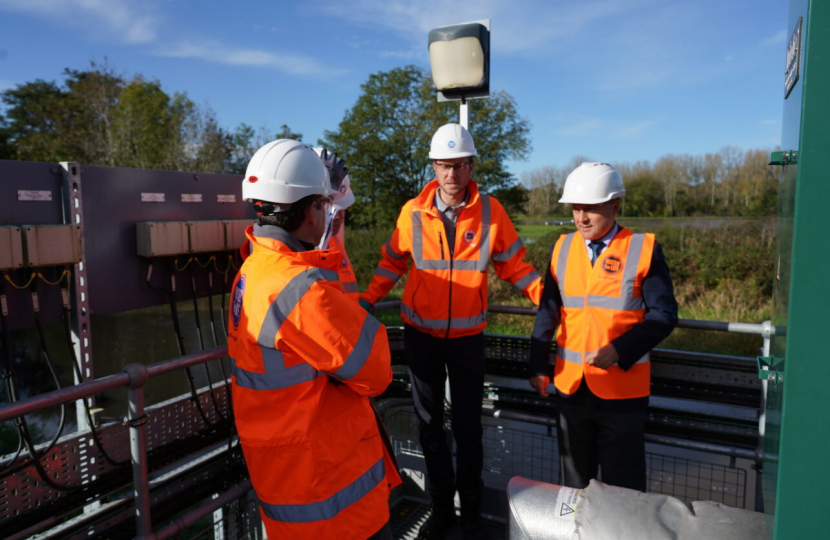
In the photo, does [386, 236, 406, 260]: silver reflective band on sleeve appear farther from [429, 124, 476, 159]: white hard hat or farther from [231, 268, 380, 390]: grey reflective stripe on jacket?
[231, 268, 380, 390]: grey reflective stripe on jacket

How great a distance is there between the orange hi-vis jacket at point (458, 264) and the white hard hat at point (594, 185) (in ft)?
1.90

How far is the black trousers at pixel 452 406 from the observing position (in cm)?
329

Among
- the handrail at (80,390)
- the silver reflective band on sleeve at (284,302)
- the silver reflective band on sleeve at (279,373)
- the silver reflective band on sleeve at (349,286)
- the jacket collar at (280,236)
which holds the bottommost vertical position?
the handrail at (80,390)

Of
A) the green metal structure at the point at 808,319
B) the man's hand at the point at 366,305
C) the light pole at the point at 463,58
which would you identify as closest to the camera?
the green metal structure at the point at 808,319

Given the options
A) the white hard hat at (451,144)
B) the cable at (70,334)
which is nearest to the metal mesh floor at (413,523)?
the cable at (70,334)

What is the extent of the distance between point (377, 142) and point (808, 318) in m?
20.7

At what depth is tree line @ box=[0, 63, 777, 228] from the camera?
20078 millimetres

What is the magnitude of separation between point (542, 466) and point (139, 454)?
2.65 m

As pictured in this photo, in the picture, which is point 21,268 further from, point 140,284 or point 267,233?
point 267,233

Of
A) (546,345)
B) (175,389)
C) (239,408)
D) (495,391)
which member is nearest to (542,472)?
(495,391)

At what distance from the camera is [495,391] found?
3.91 meters

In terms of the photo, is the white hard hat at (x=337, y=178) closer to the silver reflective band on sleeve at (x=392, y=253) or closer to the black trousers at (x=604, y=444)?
the silver reflective band on sleeve at (x=392, y=253)

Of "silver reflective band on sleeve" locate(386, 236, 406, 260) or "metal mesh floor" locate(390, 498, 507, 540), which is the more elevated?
"silver reflective band on sleeve" locate(386, 236, 406, 260)

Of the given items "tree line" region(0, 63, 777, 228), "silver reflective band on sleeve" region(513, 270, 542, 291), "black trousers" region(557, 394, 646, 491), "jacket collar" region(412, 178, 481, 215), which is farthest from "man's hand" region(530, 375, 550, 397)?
"tree line" region(0, 63, 777, 228)
